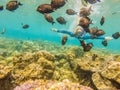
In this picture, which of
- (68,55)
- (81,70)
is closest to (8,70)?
(81,70)

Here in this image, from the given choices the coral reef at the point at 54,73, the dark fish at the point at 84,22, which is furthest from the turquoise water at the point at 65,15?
the dark fish at the point at 84,22

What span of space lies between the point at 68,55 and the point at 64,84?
4.95 metres

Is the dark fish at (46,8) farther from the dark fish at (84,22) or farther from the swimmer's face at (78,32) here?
the swimmer's face at (78,32)

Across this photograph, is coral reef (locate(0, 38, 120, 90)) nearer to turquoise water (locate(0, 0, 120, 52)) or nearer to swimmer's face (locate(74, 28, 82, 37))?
swimmer's face (locate(74, 28, 82, 37))

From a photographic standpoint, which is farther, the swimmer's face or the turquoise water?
the turquoise water

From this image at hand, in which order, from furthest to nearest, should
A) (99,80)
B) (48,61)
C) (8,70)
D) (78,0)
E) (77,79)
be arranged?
(78,0)
(77,79)
(48,61)
(99,80)
(8,70)

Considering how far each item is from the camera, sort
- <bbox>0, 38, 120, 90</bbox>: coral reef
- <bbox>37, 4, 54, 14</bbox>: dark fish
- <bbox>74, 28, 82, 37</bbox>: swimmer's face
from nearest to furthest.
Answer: <bbox>0, 38, 120, 90</bbox>: coral reef
<bbox>37, 4, 54, 14</bbox>: dark fish
<bbox>74, 28, 82, 37</bbox>: swimmer's face

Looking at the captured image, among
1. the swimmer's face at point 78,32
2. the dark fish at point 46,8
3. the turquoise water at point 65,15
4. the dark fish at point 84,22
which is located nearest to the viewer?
the dark fish at point 46,8

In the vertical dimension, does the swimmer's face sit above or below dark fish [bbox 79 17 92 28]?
below

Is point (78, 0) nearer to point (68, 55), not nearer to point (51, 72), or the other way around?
point (68, 55)

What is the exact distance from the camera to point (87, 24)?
7.37 metres

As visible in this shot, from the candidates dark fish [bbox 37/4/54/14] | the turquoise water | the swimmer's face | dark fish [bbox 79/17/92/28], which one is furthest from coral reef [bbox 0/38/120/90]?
the turquoise water

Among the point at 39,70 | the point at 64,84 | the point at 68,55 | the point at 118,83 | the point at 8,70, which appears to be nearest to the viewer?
the point at 64,84

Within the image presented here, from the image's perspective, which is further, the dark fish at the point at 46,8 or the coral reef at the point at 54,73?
the dark fish at the point at 46,8
